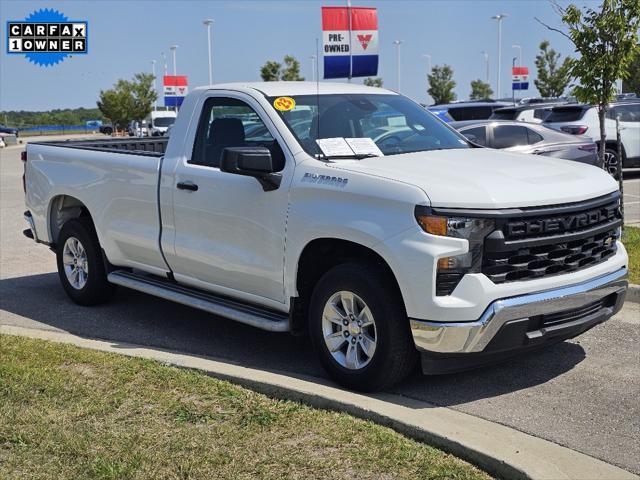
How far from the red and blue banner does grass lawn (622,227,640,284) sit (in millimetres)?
4856

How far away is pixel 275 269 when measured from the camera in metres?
5.66

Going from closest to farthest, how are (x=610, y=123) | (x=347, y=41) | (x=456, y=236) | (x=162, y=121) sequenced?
1. (x=456, y=236)
2. (x=347, y=41)
3. (x=610, y=123)
4. (x=162, y=121)

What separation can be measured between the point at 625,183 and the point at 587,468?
49.1 feet

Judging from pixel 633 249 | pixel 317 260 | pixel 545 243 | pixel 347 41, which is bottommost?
pixel 633 249

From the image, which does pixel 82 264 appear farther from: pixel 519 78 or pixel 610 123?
pixel 519 78

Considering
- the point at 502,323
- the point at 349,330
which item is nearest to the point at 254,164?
the point at 349,330

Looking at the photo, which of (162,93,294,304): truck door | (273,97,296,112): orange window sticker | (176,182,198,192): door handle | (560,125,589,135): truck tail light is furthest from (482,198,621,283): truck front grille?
(560,125,589,135): truck tail light

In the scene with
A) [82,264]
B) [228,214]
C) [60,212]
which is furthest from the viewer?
[60,212]

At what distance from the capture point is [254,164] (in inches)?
219

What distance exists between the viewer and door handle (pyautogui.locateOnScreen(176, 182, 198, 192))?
20.4 ft

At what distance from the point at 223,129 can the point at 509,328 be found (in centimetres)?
279

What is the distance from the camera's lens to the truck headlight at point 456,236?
4.71 metres

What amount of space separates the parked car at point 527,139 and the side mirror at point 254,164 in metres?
8.79

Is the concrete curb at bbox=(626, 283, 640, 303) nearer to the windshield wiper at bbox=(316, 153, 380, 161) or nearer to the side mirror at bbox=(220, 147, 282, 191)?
the windshield wiper at bbox=(316, 153, 380, 161)
